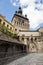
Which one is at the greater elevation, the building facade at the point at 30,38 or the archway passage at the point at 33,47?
the building facade at the point at 30,38

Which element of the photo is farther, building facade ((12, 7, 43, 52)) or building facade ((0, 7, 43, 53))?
building facade ((12, 7, 43, 52))

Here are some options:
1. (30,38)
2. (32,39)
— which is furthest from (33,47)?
(30,38)

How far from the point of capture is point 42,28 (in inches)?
1796

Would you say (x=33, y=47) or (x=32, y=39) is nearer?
(x=33, y=47)

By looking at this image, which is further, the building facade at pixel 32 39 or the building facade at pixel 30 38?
the building facade at pixel 32 39

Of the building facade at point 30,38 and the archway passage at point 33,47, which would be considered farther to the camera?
the archway passage at point 33,47

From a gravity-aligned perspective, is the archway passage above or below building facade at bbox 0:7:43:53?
below

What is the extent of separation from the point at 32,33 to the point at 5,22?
10874mm

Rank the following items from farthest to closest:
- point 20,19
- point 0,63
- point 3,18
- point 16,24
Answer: point 20,19
point 16,24
point 3,18
point 0,63

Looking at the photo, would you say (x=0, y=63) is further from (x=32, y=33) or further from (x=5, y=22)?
(x=32, y=33)

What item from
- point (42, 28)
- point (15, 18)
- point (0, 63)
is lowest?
point (0, 63)

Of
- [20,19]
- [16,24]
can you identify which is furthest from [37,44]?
[20,19]

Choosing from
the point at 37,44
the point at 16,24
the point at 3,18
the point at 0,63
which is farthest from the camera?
the point at 16,24

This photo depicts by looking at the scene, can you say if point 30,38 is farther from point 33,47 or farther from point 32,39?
point 33,47
